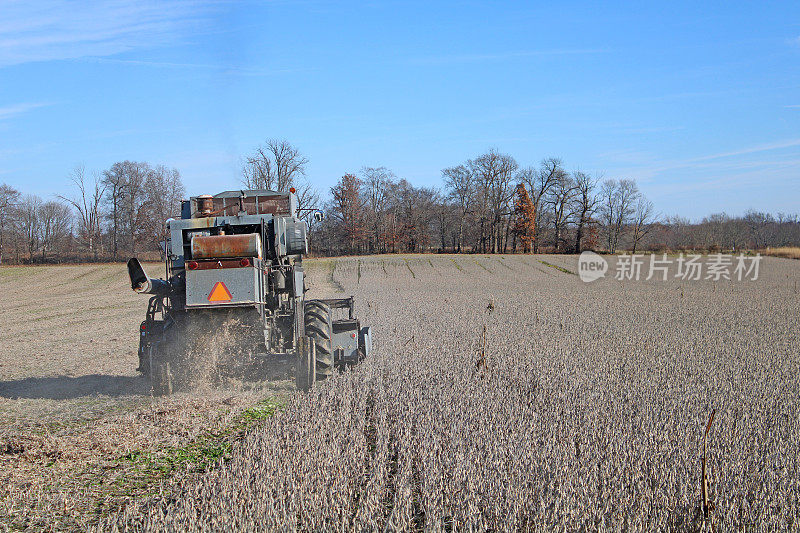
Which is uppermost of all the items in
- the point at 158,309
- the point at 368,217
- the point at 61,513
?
the point at 368,217

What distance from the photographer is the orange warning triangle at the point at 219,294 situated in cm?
732

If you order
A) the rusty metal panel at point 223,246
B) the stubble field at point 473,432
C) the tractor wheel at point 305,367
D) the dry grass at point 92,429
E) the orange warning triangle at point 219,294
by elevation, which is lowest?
the dry grass at point 92,429

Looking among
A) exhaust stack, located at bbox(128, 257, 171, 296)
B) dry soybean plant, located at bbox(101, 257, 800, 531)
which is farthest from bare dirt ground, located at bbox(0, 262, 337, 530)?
exhaust stack, located at bbox(128, 257, 171, 296)

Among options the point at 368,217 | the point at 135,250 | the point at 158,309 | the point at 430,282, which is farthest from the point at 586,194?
the point at 158,309

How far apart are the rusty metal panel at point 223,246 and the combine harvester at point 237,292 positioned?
0.01m

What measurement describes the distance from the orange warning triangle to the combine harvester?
0.5 inches

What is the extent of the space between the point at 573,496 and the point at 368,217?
63064mm

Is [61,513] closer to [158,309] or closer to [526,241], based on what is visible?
[158,309]

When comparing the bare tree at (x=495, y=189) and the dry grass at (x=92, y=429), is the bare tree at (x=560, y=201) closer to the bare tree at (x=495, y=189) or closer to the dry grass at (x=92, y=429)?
the bare tree at (x=495, y=189)

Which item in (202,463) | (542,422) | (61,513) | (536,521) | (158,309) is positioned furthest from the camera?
(158,309)

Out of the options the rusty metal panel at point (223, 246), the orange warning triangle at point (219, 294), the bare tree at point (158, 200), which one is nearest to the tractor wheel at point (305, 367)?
the orange warning triangle at point (219, 294)

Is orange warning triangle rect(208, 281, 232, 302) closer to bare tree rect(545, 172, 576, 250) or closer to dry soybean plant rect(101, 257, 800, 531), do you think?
dry soybean plant rect(101, 257, 800, 531)

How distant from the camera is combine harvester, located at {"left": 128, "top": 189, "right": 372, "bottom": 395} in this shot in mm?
7340

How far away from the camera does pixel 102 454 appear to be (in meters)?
5.56
